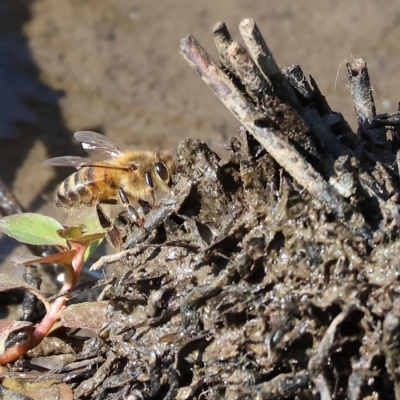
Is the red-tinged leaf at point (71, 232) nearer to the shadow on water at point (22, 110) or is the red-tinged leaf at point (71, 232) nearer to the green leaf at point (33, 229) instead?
the green leaf at point (33, 229)

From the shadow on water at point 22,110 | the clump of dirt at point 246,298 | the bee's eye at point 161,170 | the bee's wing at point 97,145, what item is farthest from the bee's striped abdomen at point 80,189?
the shadow on water at point 22,110

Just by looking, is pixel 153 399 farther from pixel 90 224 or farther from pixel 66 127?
pixel 66 127

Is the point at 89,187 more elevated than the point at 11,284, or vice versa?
the point at 89,187

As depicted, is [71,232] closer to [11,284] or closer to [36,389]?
[11,284]

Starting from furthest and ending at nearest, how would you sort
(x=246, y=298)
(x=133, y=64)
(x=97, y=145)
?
(x=133, y=64), (x=97, y=145), (x=246, y=298)

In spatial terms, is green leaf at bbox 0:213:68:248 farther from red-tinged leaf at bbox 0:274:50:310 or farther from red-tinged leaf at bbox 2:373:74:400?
red-tinged leaf at bbox 2:373:74:400

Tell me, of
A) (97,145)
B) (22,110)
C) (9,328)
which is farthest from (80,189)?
(22,110)
